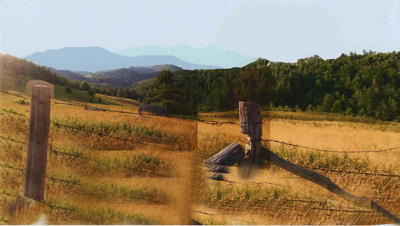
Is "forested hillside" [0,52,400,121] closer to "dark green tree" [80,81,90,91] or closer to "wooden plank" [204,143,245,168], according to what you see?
"dark green tree" [80,81,90,91]

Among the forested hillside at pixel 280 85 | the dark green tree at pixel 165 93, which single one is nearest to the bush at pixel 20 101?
the forested hillside at pixel 280 85

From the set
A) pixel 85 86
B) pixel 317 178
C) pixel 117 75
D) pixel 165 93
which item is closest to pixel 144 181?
pixel 165 93

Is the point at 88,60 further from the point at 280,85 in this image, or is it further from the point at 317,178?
the point at 280,85

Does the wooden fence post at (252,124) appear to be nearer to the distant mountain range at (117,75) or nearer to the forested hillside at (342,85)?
the distant mountain range at (117,75)

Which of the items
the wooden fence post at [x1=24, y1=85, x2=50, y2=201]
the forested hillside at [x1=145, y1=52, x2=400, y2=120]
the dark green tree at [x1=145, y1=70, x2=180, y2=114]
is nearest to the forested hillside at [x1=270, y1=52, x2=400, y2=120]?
the forested hillside at [x1=145, y1=52, x2=400, y2=120]

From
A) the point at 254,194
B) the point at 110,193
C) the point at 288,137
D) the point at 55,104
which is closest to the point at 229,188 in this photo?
the point at 254,194
